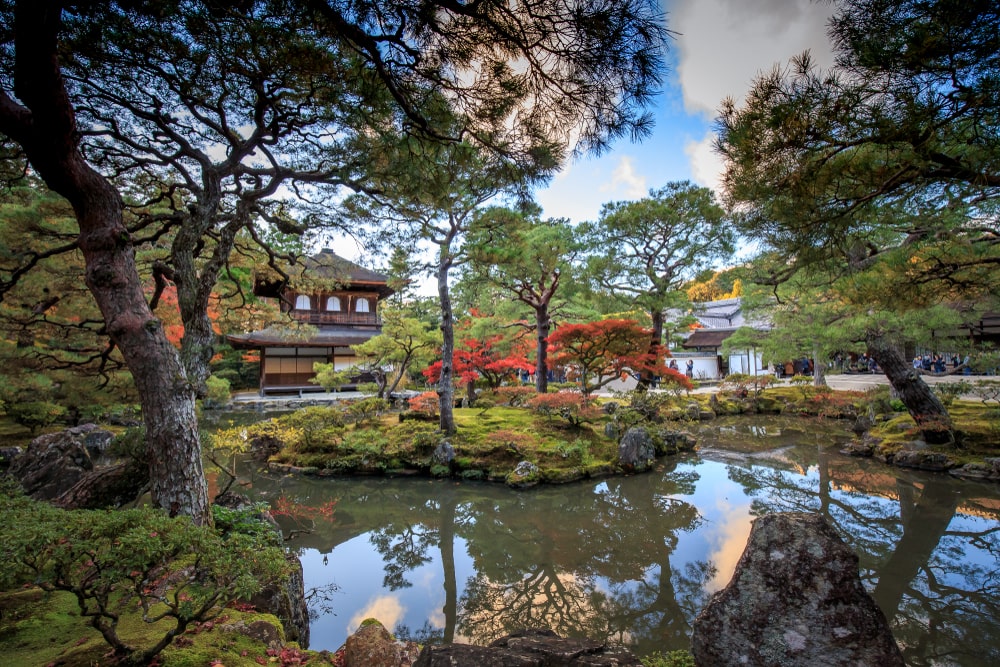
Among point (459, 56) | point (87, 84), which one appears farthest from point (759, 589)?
point (87, 84)

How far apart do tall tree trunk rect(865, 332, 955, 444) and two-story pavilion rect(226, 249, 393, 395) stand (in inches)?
625

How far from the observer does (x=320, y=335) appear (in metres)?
18.9

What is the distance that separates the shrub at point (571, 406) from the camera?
907 cm

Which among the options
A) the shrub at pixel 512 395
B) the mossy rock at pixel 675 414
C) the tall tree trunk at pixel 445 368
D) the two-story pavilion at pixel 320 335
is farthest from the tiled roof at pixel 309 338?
the mossy rock at pixel 675 414

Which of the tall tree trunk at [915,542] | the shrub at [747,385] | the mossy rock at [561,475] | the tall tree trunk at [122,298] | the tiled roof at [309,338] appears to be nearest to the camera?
the tall tree trunk at [122,298]

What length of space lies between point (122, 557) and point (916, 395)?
1064 cm

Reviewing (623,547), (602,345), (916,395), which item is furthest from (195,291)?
(916,395)

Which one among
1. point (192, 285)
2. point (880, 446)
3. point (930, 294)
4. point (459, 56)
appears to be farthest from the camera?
point (880, 446)

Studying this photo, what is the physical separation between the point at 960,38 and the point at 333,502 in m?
7.42

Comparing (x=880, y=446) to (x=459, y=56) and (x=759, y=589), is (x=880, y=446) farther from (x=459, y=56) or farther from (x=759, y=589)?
(x=459, y=56)

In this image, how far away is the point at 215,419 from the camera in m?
13.3

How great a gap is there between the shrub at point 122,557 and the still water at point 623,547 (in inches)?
68.4

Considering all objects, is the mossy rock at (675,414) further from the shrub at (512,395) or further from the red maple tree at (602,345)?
the shrub at (512,395)

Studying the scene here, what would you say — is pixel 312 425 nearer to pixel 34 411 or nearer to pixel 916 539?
pixel 34 411
